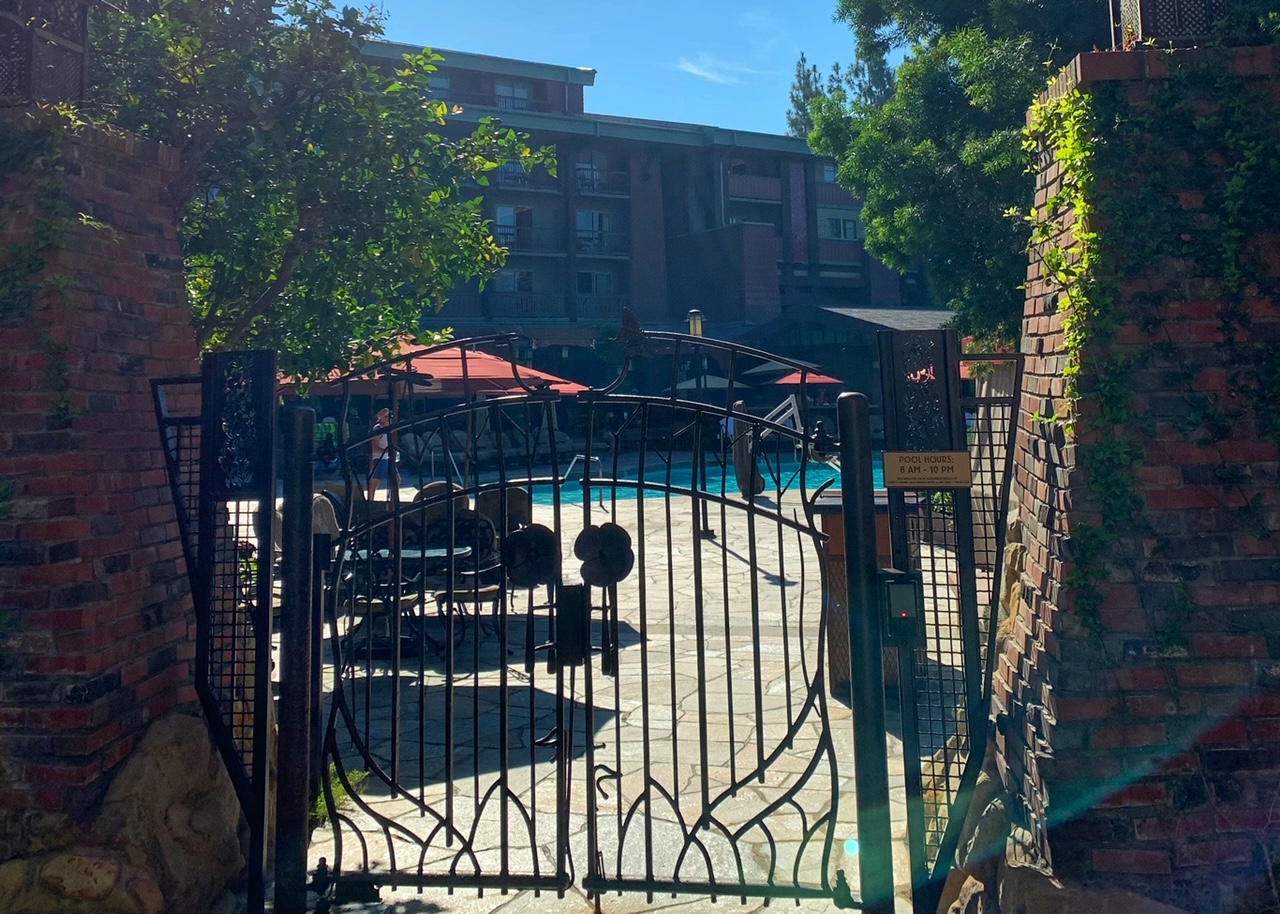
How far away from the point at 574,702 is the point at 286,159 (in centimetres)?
288

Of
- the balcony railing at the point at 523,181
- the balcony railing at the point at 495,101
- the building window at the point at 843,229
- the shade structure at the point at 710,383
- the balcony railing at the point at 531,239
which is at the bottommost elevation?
the shade structure at the point at 710,383

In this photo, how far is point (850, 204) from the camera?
128 feet

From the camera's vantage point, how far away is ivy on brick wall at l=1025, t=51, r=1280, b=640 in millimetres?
2691

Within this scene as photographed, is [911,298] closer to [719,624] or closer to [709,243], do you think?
[709,243]

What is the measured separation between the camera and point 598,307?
34.5 m

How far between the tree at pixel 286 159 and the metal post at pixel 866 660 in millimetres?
3015

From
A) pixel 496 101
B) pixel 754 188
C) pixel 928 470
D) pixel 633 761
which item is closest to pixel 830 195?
pixel 754 188

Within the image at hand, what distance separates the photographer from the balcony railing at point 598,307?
34000 mm

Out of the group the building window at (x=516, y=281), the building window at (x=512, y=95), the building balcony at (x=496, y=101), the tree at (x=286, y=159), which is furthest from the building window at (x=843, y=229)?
the tree at (x=286, y=159)

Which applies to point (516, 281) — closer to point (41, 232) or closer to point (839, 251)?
point (839, 251)

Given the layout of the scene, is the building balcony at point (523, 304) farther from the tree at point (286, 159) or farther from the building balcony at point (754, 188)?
the tree at point (286, 159)

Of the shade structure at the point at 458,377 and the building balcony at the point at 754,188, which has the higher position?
the building balcony at the point at 754,188

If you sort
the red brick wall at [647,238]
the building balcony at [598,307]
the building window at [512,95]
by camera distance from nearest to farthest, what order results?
1. the building balcony at [598,307]
2. the building window at [512,95]
3. the red brick wall at [647,238]

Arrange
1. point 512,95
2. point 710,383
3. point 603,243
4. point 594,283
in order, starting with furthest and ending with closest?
point 603,243, point 594,283, point 512,95, point 710,383
